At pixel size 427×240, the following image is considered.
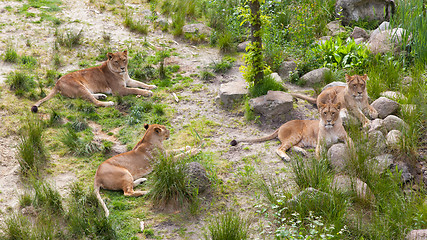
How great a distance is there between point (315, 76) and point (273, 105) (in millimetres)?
2025

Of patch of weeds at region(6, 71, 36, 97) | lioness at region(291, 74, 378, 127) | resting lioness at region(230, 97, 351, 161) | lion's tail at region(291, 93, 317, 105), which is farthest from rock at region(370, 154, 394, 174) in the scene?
patch of weeds at region(6, 71, 36, 97)

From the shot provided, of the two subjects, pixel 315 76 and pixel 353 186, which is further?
pixel 315 76

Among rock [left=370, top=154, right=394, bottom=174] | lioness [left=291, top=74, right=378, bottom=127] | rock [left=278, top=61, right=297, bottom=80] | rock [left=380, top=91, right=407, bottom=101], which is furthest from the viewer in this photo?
rock [left=278, top=61, right=297, bottom=80]

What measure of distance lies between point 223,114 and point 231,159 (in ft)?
6.71

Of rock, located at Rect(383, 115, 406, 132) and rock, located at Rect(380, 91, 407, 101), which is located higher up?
rock, located at Rect(380, 91, 407, 101)

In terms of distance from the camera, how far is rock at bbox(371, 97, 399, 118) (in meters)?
8.69

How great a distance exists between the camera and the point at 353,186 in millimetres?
6414

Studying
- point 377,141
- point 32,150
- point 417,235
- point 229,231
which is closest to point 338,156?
point 377,141

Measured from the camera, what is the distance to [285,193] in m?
6.47

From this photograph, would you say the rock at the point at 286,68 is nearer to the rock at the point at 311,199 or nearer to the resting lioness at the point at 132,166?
the resting lioness at the point at 132,166

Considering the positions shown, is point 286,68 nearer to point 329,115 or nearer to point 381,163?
point 329,115

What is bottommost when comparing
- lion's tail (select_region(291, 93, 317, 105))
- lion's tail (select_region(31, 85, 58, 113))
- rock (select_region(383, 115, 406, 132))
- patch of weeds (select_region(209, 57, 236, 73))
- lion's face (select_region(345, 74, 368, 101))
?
lion's tail (select_region(31, 85, 58, 113))

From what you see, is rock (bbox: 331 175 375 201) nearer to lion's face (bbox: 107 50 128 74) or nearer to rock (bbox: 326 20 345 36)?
lion's face (bbox: 107 50 128 74)

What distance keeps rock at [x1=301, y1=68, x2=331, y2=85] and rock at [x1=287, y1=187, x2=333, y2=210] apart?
5.01 m
